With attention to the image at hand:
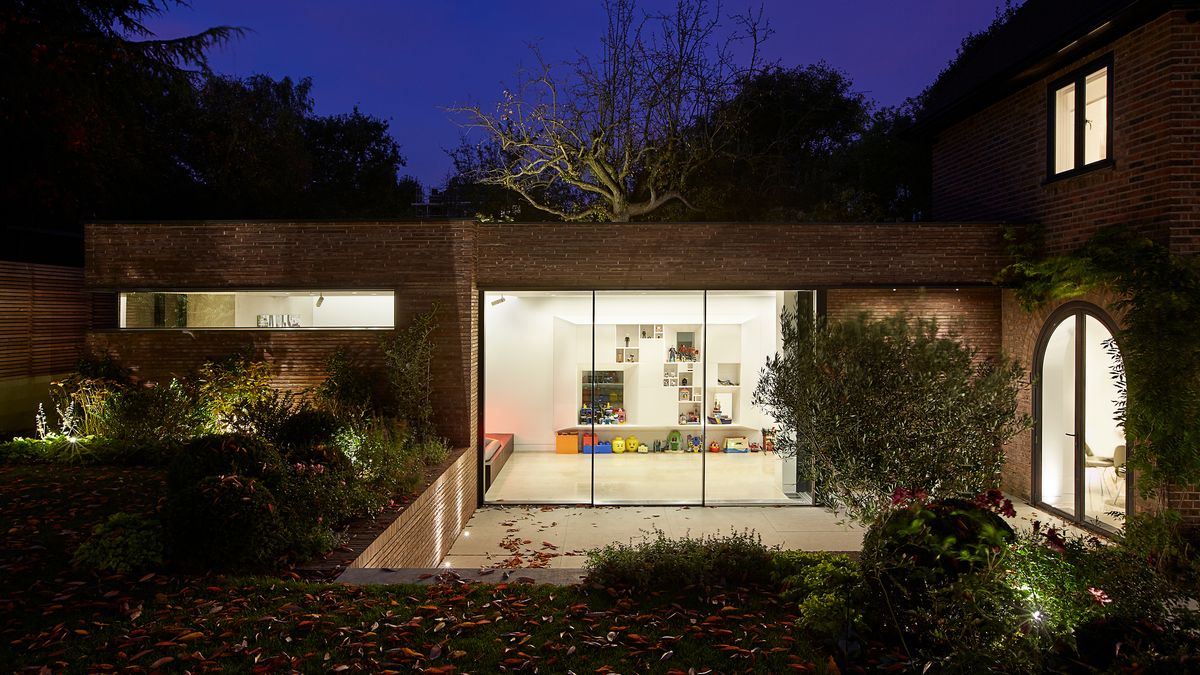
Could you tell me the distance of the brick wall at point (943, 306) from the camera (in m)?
9.88

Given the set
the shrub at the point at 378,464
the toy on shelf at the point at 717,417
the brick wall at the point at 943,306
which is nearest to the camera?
the shrub at the point at 378,464

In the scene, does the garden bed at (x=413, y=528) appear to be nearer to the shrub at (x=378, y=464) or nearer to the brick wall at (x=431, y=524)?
the brick wall at (x=431, y=524)

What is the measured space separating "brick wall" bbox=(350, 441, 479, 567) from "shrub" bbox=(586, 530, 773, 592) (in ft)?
6.28

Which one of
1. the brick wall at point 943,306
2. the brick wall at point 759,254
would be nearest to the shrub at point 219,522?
the brick wall at point 759,254

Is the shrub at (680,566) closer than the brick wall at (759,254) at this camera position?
Yes

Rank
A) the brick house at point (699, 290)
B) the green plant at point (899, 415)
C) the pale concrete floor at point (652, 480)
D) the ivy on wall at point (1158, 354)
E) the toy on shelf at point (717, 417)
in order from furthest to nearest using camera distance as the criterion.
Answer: the toy on shelf at point (717, 417), the pale concrete floor at point (652, 480), the brick house at point (699, 290), the ivy on wall at point (1158, 354), the green plant at point (899, 415)

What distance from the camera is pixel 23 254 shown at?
1450 centimetres

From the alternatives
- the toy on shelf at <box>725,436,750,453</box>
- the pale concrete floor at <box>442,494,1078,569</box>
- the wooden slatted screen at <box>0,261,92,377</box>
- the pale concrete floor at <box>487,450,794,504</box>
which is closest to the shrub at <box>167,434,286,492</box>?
the pale concrete floor at <box>442,494,1078,569</box>

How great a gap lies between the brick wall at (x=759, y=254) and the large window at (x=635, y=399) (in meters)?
0.39

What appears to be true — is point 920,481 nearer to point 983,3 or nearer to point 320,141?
point 320,141

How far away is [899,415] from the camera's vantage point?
5527 mm

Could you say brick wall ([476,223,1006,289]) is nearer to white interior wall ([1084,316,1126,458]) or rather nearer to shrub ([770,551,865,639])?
white interior wall ([1084,316,1126,458])

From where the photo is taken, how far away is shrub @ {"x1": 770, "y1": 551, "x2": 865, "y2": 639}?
4188mm

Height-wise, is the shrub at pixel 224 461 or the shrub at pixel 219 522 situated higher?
the shrub at pixel 224 461
